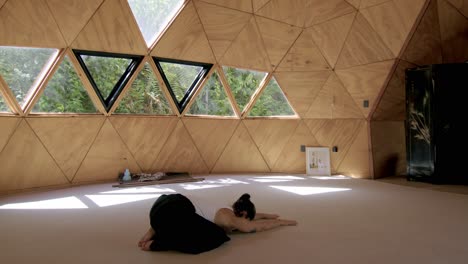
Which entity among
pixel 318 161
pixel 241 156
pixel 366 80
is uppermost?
pixel 366 80

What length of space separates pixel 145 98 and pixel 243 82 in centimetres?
340

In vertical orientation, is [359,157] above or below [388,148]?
below

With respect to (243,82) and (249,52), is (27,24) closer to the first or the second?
(249,52)

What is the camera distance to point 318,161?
10703 mm

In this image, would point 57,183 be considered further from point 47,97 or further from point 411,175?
point 411,175

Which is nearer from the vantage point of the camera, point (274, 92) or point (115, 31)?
point (115, 31)

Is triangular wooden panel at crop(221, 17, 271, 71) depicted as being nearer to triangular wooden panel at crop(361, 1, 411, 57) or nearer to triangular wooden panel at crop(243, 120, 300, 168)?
triangular wooden panel at crop(243, 120, 300, 168)

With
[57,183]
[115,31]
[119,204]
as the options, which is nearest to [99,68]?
[115,31]

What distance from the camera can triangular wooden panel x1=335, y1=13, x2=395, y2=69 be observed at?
8.74m

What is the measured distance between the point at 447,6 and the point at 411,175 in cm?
464

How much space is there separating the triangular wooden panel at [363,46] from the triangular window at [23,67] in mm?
8076

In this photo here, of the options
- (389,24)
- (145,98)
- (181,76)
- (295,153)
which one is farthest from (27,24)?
(389,24)

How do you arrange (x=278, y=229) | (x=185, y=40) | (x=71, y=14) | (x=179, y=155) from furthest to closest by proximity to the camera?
(x=179, y=155) → (x=185, y=40) → (x=71, y=14) → (x=278, y=229)

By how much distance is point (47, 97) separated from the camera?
837 centimetres
